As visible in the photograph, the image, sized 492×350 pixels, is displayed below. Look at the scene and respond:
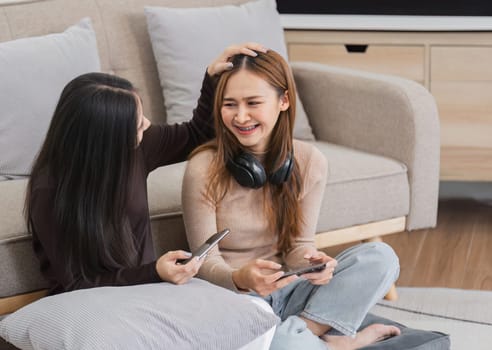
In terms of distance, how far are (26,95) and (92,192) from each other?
634 mm

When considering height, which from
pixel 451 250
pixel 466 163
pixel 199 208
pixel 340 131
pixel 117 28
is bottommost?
pixel 451 250

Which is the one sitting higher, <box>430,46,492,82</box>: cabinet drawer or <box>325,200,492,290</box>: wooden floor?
<box>430,46,492,82</box>: cabinet drawer

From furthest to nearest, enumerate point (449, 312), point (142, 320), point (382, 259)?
1. point (449, 312)
2. point (382, 259)
3. point (142, 320)

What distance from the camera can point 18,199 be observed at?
7.54 feet

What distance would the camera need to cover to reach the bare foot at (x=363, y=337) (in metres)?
2.17

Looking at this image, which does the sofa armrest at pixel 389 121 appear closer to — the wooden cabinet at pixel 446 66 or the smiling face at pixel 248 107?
the wooden cabinet at pixel 446 66

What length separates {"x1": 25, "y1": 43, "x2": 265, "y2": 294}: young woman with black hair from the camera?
1930 millimetres

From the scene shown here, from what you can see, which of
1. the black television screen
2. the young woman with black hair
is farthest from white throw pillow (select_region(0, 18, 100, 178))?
the black television screen

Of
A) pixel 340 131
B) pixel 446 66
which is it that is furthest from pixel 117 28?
pixel 446 66

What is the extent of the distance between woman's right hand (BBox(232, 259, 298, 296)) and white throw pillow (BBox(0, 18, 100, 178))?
770 millimetres

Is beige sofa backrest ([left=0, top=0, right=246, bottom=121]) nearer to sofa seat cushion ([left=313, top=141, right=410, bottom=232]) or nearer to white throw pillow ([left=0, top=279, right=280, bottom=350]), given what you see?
sofa seat cushion ([left=313, top=141, right=410, bottom=232])

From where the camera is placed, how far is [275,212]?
2170 mm

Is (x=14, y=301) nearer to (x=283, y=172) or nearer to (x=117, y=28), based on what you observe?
(x=283, y=172)

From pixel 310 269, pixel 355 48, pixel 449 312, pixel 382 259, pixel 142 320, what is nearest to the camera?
pixel 142 320
